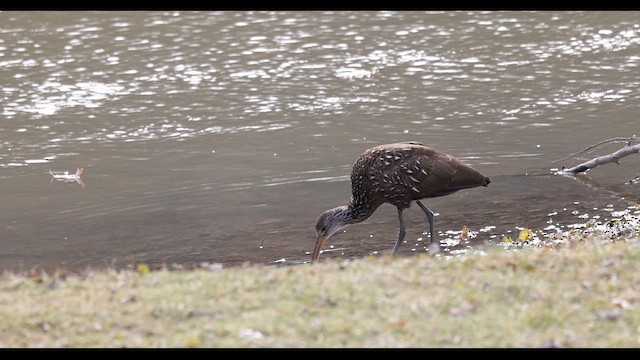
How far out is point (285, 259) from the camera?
39.4ft

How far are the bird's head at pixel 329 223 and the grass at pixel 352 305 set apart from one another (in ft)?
11.0

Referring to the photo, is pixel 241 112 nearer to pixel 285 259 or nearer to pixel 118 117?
pixel 118 117

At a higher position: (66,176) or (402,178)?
(402,178)

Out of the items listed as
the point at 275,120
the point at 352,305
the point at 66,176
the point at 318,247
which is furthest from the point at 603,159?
the point at 352,305

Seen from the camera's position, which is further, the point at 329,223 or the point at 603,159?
the point at 603,159

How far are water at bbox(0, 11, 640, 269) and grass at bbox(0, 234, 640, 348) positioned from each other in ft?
12.8

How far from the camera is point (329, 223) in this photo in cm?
1205

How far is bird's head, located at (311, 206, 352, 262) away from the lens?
11977mm

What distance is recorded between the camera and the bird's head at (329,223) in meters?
12.0

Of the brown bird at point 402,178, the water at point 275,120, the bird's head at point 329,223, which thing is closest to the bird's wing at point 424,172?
the brown bird at point 402,178

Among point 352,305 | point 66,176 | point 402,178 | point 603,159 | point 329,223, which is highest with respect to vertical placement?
point 352,305

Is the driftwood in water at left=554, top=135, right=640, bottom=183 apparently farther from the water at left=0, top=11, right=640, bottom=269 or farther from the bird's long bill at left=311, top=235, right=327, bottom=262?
the bird's long bill at left=311, top=235, right=327, bottom=262

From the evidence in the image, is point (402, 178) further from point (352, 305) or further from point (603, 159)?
point (352, 305)

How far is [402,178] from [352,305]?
15.4 ft
